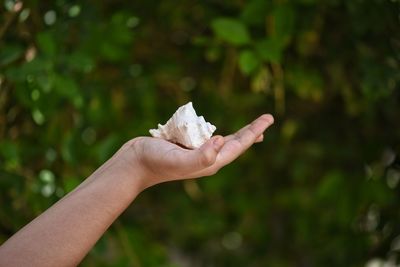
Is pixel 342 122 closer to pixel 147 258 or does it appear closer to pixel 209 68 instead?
pixel 209 68

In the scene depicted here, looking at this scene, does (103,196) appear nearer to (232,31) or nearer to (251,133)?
(251,133)

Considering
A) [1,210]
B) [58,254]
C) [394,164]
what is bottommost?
[394,164]

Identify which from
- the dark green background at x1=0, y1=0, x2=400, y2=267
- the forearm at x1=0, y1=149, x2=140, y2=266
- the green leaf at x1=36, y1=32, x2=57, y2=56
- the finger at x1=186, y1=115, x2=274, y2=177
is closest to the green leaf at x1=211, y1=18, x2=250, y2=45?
the dark green background at x1=0, y1=0, x2=400, y2=267

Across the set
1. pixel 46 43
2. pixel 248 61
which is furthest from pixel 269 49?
pixel 46 43

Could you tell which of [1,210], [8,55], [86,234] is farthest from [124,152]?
[1,210]

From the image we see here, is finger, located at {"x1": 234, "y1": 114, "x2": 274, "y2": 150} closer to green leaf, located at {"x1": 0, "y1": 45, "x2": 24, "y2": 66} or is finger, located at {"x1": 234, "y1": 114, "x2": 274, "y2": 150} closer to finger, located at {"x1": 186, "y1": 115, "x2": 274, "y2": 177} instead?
finger, located at {"x1": 186, "y1": 115, "x2": 274, "y2": 177}

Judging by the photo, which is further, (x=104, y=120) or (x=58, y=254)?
(x=104, y=120)

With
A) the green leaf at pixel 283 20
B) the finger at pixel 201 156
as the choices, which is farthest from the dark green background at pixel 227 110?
the finger at pixel 201 156
